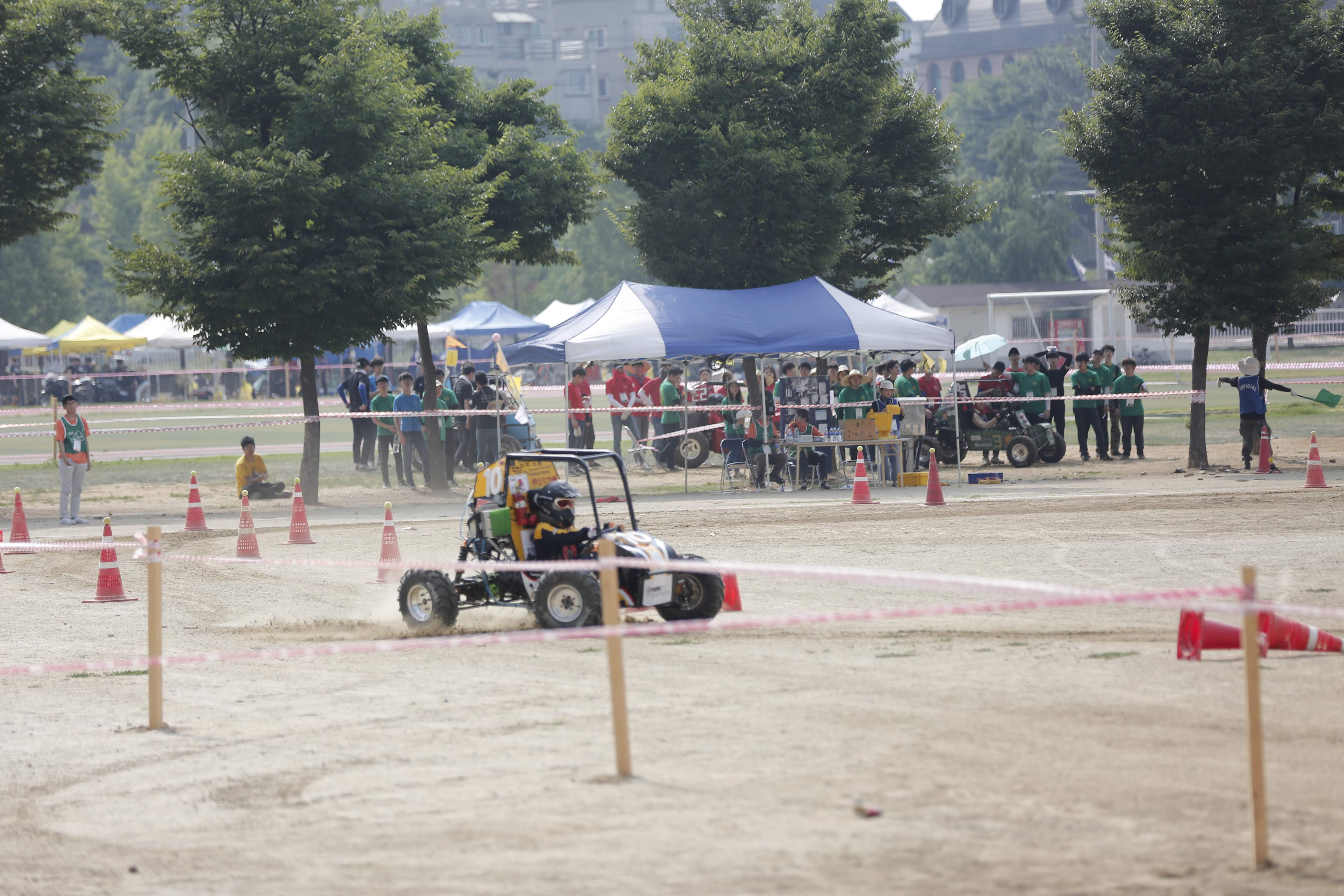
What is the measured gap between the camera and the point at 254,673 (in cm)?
1027

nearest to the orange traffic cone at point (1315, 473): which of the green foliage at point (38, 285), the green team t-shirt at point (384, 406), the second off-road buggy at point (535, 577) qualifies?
the second off-road buggy at point (535, 577)

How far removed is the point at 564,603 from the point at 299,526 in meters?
7.82

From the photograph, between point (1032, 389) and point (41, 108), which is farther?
point (1032, 389)

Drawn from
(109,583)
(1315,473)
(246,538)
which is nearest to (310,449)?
(246,538)

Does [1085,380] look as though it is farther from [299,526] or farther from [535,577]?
[535,577]

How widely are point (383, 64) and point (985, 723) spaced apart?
1745 cm

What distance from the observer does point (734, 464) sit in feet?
79.8

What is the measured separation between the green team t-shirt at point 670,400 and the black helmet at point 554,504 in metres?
16.2

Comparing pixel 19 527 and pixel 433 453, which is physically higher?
pixel 433 453

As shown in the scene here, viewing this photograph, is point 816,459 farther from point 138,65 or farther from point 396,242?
point 138,65

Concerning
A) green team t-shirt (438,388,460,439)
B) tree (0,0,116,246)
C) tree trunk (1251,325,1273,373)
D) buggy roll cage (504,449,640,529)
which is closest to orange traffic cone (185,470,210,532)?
tree (0,0,116,246)

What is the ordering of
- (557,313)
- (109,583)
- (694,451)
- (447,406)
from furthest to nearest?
(557,313)
(694,451)
(447,406)
(109,583)

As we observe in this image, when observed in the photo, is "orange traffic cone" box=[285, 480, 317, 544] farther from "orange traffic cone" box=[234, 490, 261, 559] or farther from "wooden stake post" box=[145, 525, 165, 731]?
"wooden stake post" box=[145, 525, 165, 731]

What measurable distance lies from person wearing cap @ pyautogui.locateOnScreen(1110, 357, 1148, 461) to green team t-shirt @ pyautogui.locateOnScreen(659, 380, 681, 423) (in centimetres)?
786
